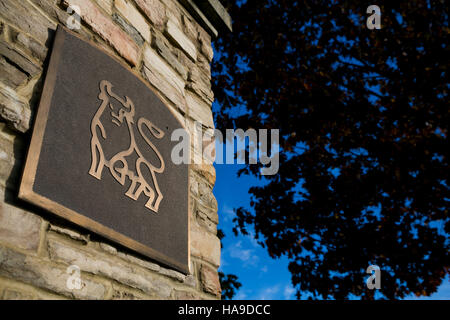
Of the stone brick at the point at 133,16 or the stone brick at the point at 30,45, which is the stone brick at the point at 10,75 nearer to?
the stone brick at the point at 30,45

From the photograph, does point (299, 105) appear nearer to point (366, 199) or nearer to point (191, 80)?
point (366, 199)

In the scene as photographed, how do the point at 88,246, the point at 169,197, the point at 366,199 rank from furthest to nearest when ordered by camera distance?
the point at 366,199 → the point at 169,197 → the point at 88,246

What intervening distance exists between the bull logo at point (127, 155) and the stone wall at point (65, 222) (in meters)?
0.30

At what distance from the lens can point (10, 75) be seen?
142 centimetres

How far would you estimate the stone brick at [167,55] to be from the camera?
2.52m

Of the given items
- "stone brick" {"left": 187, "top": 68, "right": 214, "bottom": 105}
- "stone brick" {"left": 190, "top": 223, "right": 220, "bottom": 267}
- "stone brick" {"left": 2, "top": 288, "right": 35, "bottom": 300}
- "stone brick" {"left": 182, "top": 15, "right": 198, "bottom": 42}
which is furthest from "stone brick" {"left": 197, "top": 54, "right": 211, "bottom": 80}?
"stone brick" {"left": 2, "top": 288, "right": 35, "bottom": 300}

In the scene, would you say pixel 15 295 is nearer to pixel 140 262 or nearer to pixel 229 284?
pixel 140 262

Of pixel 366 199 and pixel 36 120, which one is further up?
pixel 366 199

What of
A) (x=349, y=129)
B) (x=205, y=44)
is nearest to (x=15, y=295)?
(x=205, y=44)

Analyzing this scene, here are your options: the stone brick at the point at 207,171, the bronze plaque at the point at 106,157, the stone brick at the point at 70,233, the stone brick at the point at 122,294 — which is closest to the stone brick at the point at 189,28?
the bronze plaque at the point at 106,157

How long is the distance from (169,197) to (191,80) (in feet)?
3.69

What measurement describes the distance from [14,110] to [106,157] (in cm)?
46
